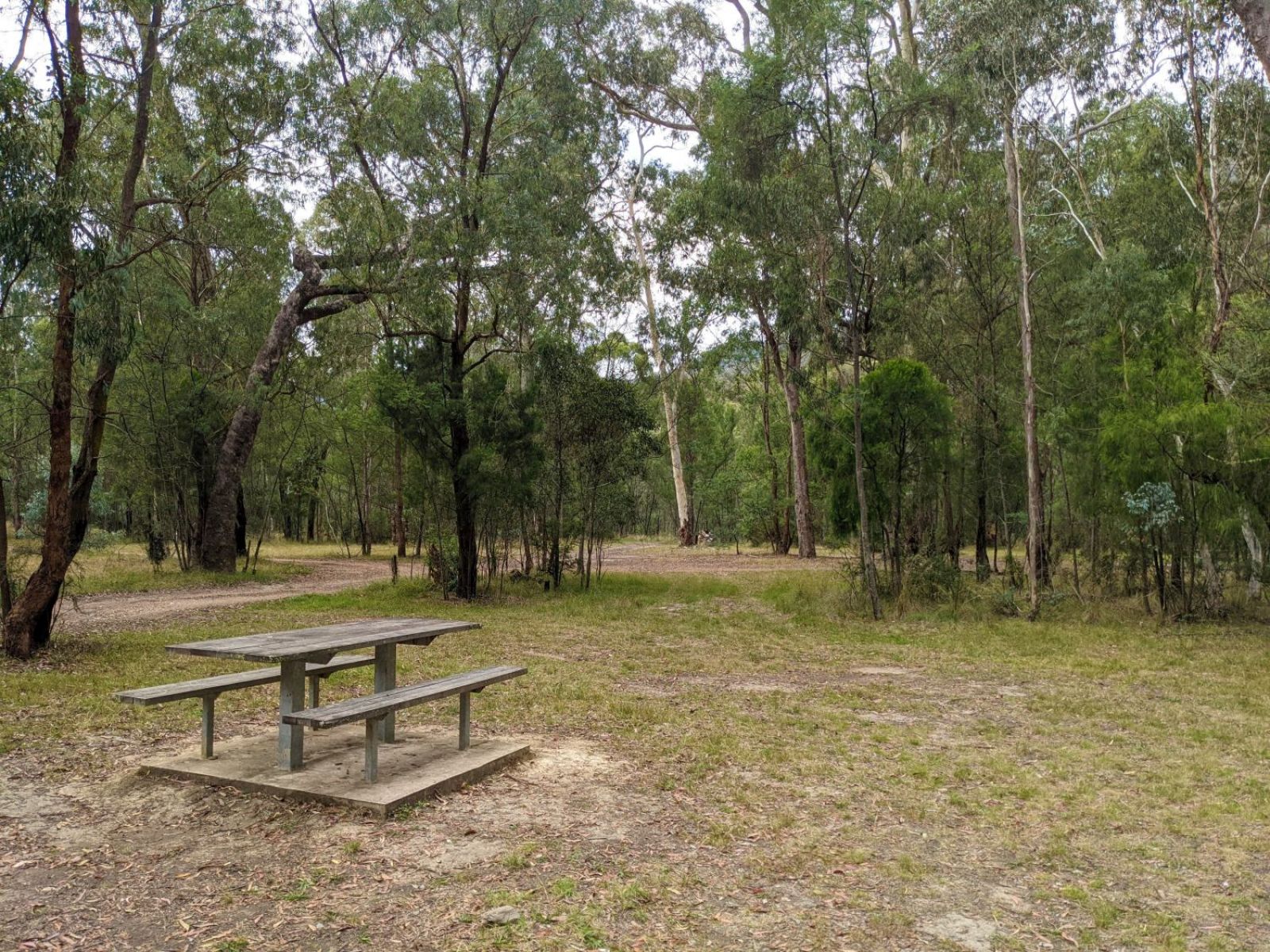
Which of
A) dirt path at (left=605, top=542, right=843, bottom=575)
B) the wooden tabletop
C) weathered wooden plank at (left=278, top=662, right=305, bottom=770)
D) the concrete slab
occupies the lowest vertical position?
dirt path at (left=605, top=542, right=843, bottom=575)

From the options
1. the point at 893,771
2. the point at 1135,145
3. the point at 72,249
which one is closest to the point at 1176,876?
the point at 893,771

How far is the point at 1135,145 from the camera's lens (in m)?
17.8

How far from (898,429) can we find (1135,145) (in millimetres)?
9554

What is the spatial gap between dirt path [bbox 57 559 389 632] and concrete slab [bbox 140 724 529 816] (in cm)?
514

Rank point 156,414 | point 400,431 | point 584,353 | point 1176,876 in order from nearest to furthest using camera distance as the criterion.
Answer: point 1176,876
point 400,431
point 584,353
point 156,414

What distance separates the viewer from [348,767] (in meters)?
4.90

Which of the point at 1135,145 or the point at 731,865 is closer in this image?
the point at 731,865

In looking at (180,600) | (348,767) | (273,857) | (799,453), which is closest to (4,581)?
(348,767)

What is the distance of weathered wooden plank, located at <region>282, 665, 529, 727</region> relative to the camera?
4.04 meters

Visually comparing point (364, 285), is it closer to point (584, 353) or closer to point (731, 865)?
point (584, 353)

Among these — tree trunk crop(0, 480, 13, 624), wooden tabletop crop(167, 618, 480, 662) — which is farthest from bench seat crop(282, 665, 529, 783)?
tree trunk crop(0, 480, 13, 624)

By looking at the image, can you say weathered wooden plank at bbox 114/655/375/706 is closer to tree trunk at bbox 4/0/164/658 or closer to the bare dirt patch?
the bare dirt patch

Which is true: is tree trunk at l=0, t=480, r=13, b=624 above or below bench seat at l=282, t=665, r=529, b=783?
above

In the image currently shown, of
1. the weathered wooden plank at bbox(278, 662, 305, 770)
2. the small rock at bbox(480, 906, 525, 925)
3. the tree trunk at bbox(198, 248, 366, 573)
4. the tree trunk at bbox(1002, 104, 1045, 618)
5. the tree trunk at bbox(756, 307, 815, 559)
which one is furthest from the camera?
the tree trunk at bbox(756, 307, 815, 559)
